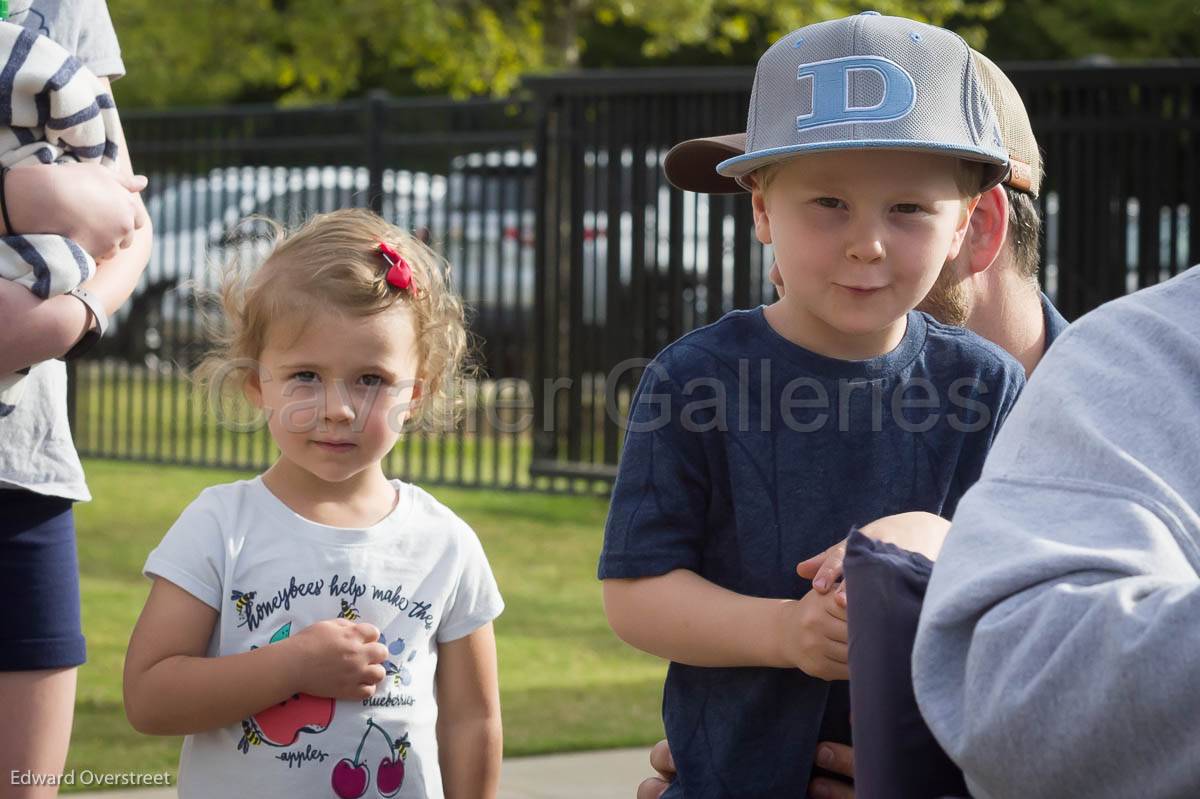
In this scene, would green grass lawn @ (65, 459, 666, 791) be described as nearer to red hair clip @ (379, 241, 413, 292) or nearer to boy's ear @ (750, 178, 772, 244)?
red hair clip @ (379, 241, 413, 292)

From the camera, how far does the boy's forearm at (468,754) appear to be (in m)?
2.73

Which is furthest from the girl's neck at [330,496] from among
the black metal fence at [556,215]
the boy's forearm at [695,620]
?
the black metal fence at [556,215]

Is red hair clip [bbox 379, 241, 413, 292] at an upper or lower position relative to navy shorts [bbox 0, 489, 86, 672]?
upper

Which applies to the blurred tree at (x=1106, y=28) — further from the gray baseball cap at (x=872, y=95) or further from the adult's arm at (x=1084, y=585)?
the adult's arm at (x=1084, y=585)

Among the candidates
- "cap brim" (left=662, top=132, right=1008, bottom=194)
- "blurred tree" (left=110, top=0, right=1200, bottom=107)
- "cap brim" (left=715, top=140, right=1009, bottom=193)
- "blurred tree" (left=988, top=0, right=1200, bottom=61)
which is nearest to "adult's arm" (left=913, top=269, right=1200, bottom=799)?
"cap brim" (left=715, top=140, right=1009, bottom=193)

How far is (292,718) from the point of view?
8.43 ft

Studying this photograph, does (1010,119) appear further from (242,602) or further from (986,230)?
(242,602)

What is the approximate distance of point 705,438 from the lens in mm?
2240

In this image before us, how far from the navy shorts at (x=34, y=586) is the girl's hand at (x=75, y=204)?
0.47 metres

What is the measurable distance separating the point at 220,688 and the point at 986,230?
1418mm

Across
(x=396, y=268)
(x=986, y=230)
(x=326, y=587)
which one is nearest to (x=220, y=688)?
(x=326, y=587)

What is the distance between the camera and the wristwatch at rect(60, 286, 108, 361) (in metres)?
2.56

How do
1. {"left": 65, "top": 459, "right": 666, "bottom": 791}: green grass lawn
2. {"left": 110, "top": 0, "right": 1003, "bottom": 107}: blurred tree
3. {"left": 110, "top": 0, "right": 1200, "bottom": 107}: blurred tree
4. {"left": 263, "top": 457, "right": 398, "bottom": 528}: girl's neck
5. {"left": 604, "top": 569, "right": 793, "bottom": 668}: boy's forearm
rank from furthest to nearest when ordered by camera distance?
1. {"left": 110, "top": 0, "right": 1200, "bottom": 107}: blurred tree
2. {"left": 110, "top": 0, "right": 1003, "bottom": 107}: blurred tree
3. {"left": 65, "top": 459, "right": 666, "bottom": 791}: green grass lawn
4. {"left": 263, "top": 457, "right": 398, "bottom": 528}: girl's neck
5. {"left": 604, "top": 569, "right": 793, "bottom": 668}: boy's forearm

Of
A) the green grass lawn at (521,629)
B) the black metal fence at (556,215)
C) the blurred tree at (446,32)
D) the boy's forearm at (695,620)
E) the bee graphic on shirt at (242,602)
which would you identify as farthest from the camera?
the blurred tree at (446,32)
